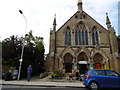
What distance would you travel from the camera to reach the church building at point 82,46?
18.5 meters

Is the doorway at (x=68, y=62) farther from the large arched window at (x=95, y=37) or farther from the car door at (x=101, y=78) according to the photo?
the car door at (x=101, y=78)

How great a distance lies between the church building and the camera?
1852cm

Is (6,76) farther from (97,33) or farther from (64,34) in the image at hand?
(97,33)

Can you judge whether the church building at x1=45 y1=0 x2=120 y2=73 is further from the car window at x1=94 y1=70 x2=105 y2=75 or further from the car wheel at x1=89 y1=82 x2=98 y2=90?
the car wheel at x1=89 y1=82 x2=98 y2=90

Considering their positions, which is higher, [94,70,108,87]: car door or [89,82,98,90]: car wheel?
[94,70,108,87]: car door

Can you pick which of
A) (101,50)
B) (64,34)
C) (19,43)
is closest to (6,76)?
(19,43)

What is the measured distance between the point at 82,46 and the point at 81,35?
10.4ft

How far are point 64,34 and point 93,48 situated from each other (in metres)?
7.00

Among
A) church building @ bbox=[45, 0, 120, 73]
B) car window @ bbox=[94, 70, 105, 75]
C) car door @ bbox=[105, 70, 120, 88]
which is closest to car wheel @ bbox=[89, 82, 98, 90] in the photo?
car window @ bbox=[94, 70, 105, 75]

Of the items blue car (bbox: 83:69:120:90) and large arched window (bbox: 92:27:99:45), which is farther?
large arched window (bbox: 92:27:99:45)

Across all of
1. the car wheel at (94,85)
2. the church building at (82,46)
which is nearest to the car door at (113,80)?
the car wheel at (94,85)

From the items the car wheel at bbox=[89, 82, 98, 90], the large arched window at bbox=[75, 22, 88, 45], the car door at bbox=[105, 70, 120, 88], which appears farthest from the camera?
the large arched window at bbox=[75, 22, 88, 45]

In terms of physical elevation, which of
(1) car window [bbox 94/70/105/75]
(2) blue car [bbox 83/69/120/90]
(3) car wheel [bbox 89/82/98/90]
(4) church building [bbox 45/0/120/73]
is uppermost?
(4) church building [bbox 45/0/120/73]

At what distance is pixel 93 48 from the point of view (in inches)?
749
